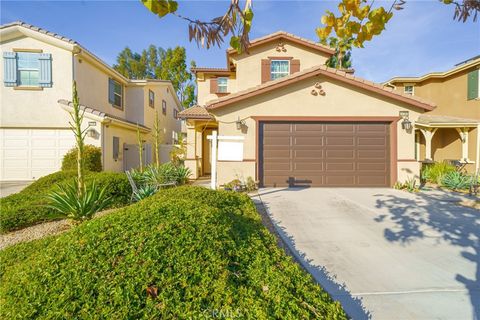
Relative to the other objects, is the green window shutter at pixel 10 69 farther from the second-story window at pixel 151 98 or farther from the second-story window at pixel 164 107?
the second-story window at pixel 164 107

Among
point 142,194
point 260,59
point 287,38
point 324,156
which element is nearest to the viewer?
point 142,194

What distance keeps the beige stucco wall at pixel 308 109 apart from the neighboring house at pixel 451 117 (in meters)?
5.26

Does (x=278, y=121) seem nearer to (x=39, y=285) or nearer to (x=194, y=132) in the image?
(x=194, y=132)

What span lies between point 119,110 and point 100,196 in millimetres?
13442

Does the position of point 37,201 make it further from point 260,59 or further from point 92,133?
point 260,59

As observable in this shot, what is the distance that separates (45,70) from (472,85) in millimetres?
24481

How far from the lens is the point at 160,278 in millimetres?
2486

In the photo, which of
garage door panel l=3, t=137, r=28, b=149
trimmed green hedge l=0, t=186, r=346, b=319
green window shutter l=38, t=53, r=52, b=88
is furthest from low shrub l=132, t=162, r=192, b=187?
green window shutter l=38, t=53, r=52, b=88

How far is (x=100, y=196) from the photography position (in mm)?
5539

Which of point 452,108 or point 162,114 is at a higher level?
point 162,114

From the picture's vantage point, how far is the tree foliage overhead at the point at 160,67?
93.8ft

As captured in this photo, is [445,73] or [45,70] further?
[445,73]

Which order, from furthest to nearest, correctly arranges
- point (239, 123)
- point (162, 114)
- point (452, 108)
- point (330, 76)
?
point (162, 114), point (452, 108), point (330, 76), point (239, 123)

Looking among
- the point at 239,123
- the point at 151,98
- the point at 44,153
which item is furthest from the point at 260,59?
the point at 44,153
